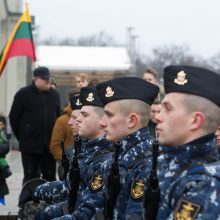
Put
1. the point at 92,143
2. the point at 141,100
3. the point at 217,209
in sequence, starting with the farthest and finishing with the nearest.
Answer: the point at 92,143 < the point at 141,100 < the point at 217,209

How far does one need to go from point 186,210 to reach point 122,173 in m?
1.10

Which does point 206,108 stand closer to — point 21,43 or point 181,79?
point 181,79

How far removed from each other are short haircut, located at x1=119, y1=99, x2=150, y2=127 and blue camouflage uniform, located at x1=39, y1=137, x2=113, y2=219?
2.18ft

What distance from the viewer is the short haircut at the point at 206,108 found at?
3.15 meters

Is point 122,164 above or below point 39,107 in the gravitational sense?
below

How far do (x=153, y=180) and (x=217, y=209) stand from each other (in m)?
0.38

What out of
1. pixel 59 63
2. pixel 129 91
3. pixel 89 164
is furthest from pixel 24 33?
pixel 59 63

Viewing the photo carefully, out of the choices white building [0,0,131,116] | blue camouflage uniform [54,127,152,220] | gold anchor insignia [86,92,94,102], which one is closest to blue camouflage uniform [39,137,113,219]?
blue camouflage uniform [54,127,152,220]

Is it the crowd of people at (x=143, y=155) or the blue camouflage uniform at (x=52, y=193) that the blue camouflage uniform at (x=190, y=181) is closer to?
the crowd of people at (x=143, y=155)

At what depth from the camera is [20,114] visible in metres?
9.50

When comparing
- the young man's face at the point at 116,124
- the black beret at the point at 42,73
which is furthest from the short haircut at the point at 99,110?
the black beret at the point at 42,73

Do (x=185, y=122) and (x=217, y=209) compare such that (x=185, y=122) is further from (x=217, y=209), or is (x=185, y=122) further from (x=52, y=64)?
(x=52, y=64)

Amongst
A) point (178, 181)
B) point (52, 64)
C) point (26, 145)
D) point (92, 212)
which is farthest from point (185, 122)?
point (52, 64)

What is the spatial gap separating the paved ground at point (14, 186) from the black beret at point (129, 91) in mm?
3882
